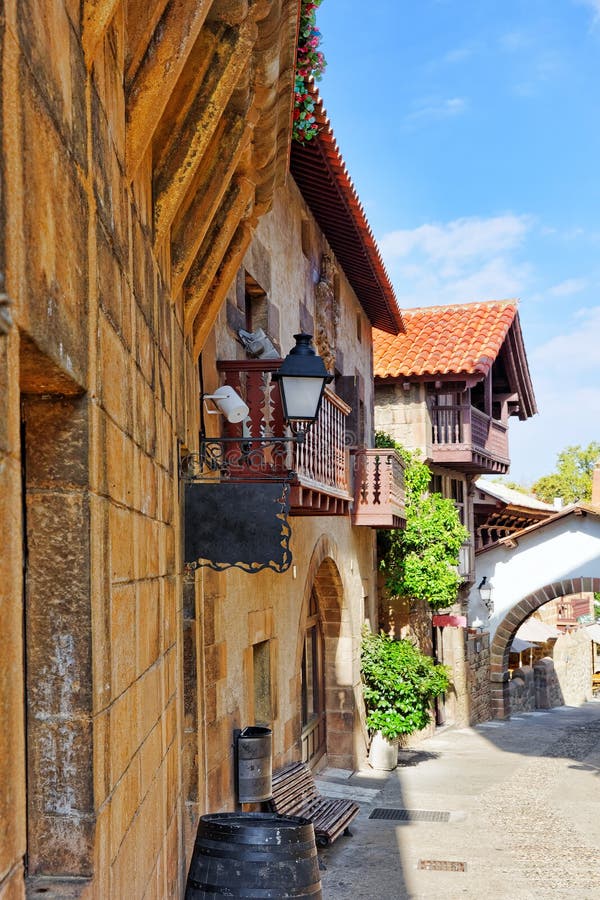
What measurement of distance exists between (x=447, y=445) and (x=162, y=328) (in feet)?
48.3

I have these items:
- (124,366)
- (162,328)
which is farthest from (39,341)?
(162,328)

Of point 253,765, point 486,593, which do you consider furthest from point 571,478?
point 253,765

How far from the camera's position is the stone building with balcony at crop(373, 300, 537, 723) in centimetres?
1814

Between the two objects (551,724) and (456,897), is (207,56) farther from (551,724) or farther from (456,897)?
(551,724)

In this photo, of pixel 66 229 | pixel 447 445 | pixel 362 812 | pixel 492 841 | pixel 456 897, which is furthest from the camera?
pixel 447 445

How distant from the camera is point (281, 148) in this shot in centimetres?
600

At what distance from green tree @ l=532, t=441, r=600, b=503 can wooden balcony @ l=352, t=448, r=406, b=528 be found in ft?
116

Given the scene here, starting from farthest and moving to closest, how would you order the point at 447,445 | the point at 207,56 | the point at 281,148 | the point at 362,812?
the point at 447,445 < the point at 362,812 < the point at 281,148 < the point at 207,56

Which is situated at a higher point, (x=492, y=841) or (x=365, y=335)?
(x=365, y=335)

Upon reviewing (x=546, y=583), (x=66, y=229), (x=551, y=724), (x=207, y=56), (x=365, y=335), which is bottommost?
(x=551, y=724)

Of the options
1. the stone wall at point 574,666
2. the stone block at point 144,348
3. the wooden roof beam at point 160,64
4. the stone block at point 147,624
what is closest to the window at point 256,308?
the stone block at point 144,348

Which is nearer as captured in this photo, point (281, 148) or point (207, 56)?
point (207, 56)

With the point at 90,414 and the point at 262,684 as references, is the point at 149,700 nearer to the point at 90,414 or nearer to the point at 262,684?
the point at 90,414

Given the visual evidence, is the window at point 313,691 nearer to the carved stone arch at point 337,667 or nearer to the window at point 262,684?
the carved stone arch at point 337,667
